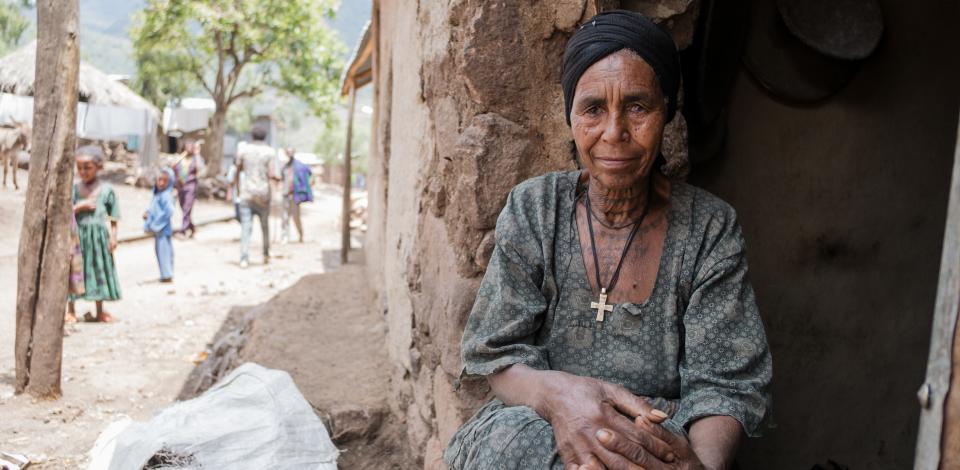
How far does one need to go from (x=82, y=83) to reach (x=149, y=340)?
18857mm

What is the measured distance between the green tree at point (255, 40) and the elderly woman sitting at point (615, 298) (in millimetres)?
20102

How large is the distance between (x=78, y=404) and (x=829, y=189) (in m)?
4.11

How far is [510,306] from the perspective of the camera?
1.82 meters

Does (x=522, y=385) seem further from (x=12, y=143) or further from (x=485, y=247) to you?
(x=12, y=143)

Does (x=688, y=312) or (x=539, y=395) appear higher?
(x=688, y=312)

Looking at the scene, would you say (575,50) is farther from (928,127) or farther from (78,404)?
(78,404)

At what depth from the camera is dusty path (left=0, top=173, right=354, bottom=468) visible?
4.11 m

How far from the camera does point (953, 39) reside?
312cm

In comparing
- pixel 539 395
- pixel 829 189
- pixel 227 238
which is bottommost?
pixel 227 238

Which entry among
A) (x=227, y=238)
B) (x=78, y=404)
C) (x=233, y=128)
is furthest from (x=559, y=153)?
(x=233, y=128)

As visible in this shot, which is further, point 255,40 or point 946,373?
point 255,40

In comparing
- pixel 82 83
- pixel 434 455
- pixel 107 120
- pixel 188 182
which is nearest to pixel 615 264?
pixel 434 455

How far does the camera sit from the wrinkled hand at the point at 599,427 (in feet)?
4.92

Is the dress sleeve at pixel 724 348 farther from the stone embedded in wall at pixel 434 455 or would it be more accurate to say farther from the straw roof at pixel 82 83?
the straw roof at pixel 82 83
